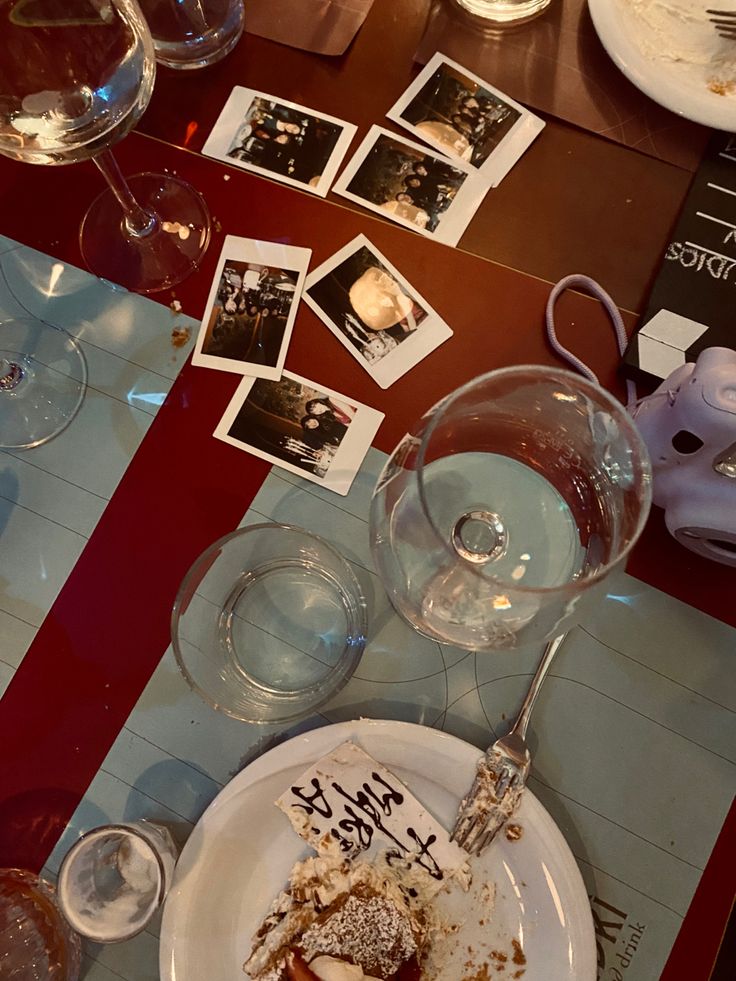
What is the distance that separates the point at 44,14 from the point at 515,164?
0.44 m

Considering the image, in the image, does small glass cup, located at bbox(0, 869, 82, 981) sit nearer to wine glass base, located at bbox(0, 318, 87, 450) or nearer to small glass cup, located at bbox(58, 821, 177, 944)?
small glass cup, located at bbox(58, 821, 177, 944)


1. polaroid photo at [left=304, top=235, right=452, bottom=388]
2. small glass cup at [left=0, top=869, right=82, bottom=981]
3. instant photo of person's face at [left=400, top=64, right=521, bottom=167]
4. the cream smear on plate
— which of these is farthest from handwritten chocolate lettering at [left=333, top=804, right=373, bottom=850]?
the cream smear on plate

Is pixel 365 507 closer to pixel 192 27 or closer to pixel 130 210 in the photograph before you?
pixel 130 210

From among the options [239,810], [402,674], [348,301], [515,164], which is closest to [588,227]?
[515,164]

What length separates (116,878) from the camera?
0.61m

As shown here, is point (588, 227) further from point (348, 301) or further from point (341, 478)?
point (341, 478)

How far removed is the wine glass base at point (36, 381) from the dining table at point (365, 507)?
1 cm

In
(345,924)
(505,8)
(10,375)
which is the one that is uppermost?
(505,8)

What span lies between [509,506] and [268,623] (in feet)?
0.76

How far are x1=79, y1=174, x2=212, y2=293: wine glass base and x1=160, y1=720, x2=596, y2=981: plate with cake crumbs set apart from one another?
18.3 inches

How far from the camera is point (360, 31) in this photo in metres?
0.79

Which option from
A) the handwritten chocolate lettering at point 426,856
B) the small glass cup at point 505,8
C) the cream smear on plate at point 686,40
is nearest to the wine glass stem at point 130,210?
the small glass cup at point 505,8

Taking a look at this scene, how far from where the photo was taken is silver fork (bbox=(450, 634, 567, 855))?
0.58 meters

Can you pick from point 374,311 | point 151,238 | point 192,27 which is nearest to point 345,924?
point 374,311
